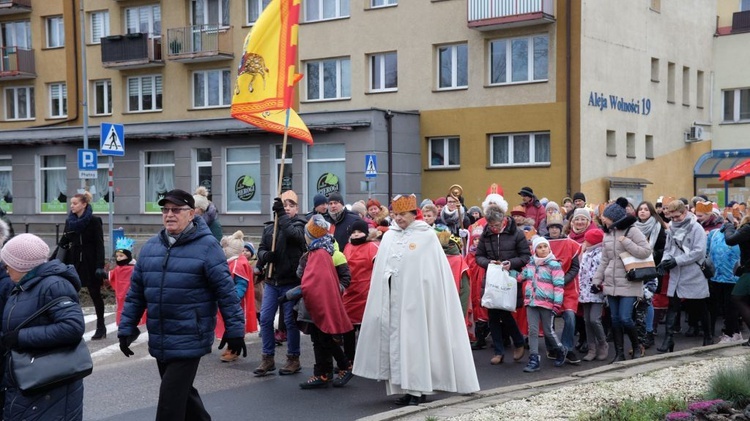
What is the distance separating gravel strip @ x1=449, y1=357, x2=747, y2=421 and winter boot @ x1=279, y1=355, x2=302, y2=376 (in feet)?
10.0

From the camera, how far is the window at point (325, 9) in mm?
33469

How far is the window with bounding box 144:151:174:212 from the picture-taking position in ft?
118

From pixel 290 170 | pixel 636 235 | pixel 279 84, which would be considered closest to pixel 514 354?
pixel 636 235

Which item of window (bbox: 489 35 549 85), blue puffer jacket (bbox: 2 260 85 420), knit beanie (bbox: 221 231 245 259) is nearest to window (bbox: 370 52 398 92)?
window (bbox: 489 35 549 85)

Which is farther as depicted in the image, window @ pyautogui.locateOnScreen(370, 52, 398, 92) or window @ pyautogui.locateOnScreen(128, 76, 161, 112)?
window @ pyautogui.locateOnScreen(128, 76, 161, 112)

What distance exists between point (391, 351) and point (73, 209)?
20.4ft

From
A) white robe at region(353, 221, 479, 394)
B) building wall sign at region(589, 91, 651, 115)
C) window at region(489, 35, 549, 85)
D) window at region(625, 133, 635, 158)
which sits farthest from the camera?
window at region(625, 133, 635, 158)

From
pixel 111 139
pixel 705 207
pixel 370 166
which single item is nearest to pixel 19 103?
pixel 370 166

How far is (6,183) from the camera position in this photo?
40.3 metres

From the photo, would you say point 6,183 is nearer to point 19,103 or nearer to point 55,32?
point 19,103

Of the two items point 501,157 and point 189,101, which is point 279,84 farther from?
point 189,101

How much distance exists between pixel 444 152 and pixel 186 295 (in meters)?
26.2

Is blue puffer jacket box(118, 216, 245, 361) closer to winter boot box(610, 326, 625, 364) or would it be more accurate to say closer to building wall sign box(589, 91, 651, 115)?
winter boot box(610, 326, 625, 364)

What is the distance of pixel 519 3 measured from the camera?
95.9 ft
